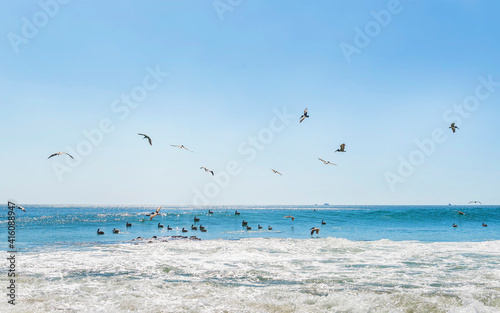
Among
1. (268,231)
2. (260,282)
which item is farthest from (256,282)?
(268,231)

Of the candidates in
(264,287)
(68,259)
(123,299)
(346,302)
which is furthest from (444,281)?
(68,259)

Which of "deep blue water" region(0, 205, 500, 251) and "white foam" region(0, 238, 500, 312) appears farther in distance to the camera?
"deep blue water" region(0, 205, 500, 251)

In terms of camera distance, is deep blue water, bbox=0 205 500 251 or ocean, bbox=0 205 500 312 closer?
ocean, bbox=0 205 500 312

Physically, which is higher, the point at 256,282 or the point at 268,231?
the point at 256,282

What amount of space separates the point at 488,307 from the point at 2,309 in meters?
14.5

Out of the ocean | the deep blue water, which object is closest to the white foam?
the ocean

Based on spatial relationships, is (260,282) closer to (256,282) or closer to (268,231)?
(256,282)

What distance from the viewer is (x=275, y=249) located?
24.8m

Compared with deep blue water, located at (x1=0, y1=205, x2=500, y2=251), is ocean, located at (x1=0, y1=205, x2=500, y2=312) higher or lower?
higher

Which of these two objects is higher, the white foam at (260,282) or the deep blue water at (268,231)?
the white foam at (260,282)

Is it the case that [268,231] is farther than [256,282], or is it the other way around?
[268,231]

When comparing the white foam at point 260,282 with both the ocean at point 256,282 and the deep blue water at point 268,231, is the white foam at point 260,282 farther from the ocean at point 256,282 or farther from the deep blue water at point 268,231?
the deep blue water at point 268,231

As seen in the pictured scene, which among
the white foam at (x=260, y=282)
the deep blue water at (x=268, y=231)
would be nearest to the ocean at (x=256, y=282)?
the white foam at (x=260, y=282)

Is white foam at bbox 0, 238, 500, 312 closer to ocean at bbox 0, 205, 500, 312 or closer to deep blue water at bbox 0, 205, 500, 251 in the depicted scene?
ocean at bbox 0, 205, 500, 312
